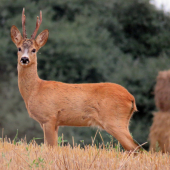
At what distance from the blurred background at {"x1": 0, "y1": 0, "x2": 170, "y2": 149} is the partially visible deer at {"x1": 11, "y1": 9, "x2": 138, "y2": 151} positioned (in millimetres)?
10420

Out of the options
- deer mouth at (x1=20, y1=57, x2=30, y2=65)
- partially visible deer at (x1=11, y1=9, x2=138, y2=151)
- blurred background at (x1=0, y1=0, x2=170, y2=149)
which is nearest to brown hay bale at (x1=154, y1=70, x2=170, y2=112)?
blurred background at (x1=0, y1=0, x2=170, y2=149)

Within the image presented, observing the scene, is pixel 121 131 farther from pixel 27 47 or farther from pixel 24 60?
pixel 27 47

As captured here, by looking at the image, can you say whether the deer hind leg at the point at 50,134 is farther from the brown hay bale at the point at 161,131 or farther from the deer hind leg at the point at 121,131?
the brown hay bale at the point at 161,131

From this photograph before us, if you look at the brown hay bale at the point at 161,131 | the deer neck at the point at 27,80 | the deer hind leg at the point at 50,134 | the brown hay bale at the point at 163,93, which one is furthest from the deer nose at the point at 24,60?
the brown hay bale at the point at 163,93

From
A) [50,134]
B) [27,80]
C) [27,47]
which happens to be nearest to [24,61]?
[27,47]

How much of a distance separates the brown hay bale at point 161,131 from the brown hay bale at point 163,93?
8.4 inches

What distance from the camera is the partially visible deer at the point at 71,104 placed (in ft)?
19.2

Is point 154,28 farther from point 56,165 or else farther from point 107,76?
point 56,165

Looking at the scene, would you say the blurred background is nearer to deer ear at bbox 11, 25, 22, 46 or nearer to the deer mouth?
deer ear at bbox 11, 25, 22, 46

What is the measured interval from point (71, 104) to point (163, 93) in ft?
22.7

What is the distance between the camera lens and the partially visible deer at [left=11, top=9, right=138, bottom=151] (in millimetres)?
5867

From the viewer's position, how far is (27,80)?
6234 millimetres

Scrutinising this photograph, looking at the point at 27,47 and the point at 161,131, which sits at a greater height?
the point at 27,47

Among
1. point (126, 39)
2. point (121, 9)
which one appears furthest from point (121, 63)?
point (121, 9)
